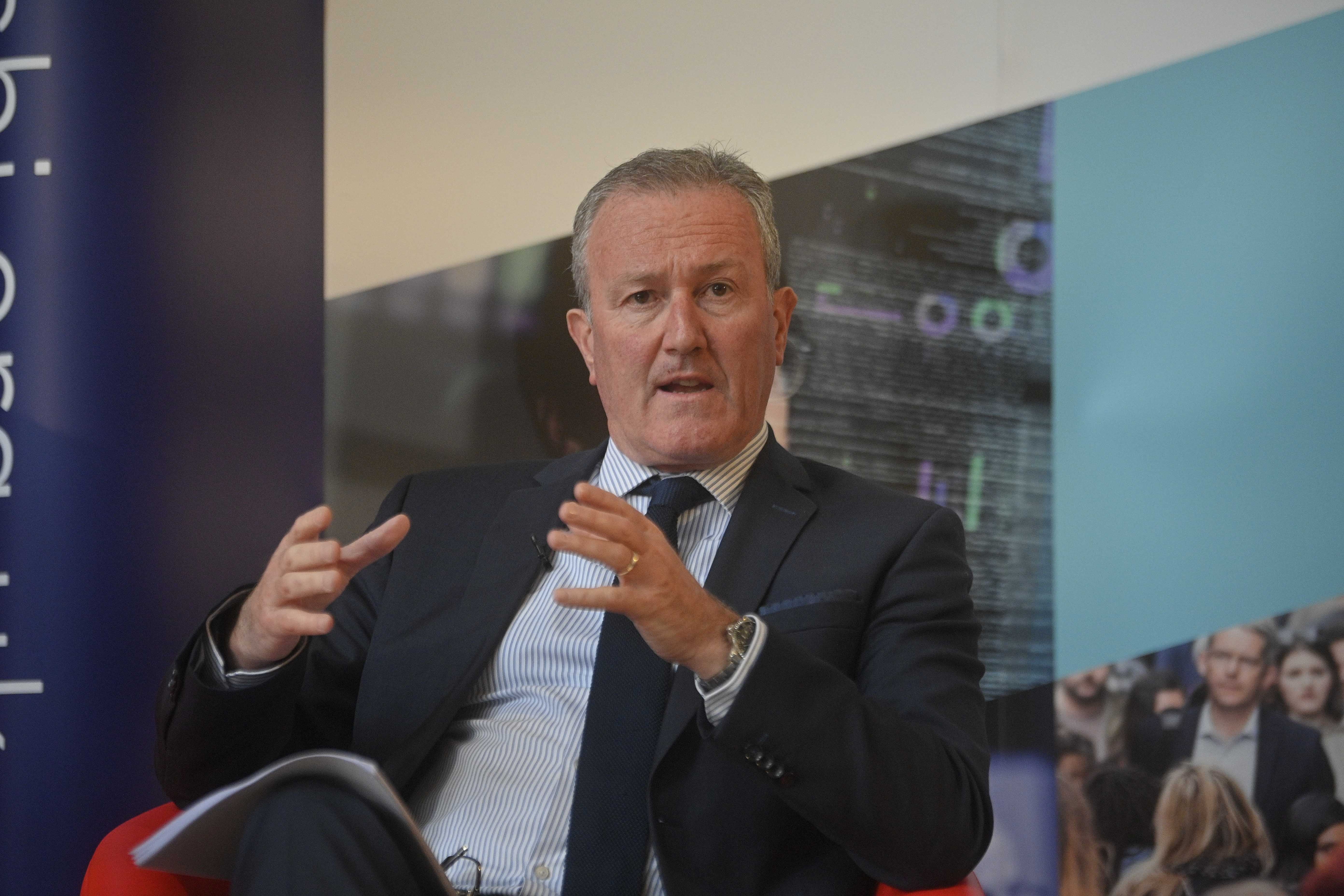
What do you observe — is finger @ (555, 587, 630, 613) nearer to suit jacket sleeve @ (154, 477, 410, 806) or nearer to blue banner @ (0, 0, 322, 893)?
suit jacket sleeve @ (154, 477, 410, 806)

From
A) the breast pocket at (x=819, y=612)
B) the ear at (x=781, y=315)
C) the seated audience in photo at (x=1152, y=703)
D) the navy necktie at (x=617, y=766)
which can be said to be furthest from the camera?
the seated audience in photo at (x=1152, y=703)

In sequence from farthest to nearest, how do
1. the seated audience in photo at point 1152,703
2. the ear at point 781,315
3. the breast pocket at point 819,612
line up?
the seated audience in photo at point 1152,703, the ear at point 781,315, the breast pocket at point 819,612

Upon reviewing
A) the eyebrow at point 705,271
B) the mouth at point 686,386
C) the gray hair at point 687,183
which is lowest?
the mouth at point 686,386

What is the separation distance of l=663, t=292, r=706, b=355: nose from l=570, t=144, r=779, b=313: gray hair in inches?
6.6

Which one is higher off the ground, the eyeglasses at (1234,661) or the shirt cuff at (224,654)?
the shirt cuff at (224,654)

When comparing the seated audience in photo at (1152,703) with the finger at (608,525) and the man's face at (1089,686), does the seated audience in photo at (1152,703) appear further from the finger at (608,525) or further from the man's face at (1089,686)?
the finger at (608,525)

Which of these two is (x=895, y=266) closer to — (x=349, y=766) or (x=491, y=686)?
(x=491, y=686)

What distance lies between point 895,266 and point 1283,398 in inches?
36.0

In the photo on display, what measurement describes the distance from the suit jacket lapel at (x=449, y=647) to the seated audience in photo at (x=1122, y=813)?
1516mm

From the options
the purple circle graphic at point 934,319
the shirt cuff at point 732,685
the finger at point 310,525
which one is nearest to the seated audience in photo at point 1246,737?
the purple circle graphic at point 934,319

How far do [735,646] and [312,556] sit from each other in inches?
20.5

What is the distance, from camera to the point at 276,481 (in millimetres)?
2465

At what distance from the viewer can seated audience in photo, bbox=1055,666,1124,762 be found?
2721 mm

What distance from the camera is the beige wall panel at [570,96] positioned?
2.94 m
